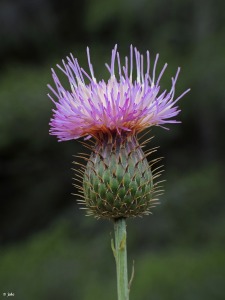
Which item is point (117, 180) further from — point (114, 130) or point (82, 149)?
point (82, 149)

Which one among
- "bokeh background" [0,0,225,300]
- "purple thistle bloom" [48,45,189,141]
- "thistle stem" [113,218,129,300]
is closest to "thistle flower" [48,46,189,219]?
"purple thistle bloom" [48,45,189,141]

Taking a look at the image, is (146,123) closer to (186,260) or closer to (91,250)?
(186,260)

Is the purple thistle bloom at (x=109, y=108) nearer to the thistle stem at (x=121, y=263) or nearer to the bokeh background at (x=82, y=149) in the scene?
the thistle stem at (x=121, y=263)

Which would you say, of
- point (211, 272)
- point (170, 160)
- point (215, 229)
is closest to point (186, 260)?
point (211, 272)

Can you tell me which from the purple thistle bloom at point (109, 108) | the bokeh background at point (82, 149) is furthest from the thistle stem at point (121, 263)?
the bokeh background at point (82, 149)

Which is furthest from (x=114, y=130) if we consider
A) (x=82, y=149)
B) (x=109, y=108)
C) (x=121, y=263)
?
(x=82, y=149)

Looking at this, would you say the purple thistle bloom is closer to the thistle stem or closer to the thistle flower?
the thistle flower
